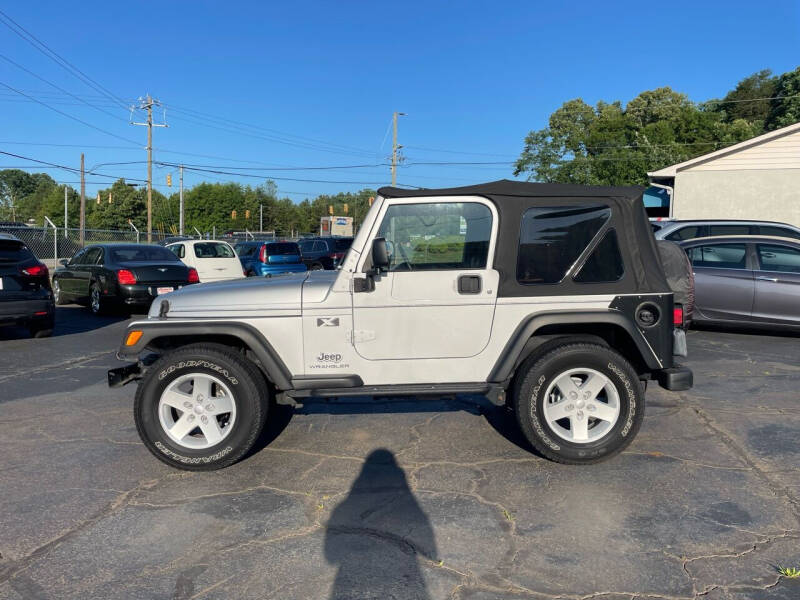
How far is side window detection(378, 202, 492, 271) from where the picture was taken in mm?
4316

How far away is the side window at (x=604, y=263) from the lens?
173 inches

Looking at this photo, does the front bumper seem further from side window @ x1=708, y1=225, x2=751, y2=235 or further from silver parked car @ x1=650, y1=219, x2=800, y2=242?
side window @ x1=708, y1=225, x2=751, y2=235

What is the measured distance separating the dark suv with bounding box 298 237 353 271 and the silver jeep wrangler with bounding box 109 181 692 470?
19187 millimetres

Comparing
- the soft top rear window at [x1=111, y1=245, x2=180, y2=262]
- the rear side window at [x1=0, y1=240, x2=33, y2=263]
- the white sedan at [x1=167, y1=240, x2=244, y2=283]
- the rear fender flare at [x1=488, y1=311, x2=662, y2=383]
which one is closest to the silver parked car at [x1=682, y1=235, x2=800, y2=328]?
the rear fender flare at [x1=488, y1=311, x2=662, y2=383]

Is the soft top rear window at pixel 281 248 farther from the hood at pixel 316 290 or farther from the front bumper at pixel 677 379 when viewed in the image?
the front bumper at pixel 677 379

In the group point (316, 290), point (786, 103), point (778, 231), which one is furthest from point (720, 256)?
point (786, 103)

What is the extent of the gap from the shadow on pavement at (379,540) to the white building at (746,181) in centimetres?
2349

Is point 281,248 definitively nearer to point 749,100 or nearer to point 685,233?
point 685,233

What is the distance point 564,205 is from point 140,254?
10344mm

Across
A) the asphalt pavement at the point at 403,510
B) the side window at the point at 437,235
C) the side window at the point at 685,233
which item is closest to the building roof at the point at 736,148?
the side window at the point at 685,233

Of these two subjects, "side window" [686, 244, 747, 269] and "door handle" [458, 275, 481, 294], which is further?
"side window" [686, 244, 747, 269]

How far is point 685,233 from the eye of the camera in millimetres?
11094

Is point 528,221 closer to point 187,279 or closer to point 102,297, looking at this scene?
point 187,279

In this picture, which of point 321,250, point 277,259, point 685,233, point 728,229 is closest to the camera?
point 685,233
